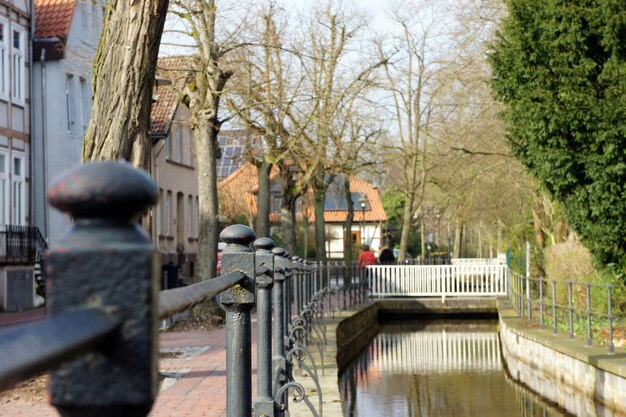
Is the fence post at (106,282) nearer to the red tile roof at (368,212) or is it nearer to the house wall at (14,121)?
the house wall at (14,121)

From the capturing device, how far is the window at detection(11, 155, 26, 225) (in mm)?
29547

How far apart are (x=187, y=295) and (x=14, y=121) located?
1121 inches

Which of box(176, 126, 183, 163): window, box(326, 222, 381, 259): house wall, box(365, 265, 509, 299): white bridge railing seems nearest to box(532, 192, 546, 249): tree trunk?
box(365, 265, 509, 299): white bridge railing

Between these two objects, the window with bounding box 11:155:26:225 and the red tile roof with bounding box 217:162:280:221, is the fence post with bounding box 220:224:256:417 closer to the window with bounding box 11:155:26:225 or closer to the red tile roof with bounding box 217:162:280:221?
the window with bounding box 11:155:26:225

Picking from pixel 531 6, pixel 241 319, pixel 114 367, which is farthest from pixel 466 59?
pixel 114 367

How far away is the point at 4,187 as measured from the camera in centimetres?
2900

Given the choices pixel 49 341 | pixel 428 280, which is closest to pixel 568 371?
pixel 49 341

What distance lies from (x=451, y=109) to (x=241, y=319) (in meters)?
28.3

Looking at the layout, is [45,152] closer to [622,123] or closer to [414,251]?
[622,123]

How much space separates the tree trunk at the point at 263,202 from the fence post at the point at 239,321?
24.2 m

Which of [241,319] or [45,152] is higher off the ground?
[45,152]

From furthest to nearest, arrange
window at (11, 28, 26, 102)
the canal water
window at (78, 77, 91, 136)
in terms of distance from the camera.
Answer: window at (78, 77, 91, 136) → window at (11, 28, 26, 102) → the canal water

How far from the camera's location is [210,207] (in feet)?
73.4

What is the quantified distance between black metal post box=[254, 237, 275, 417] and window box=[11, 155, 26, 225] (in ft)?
81.9
